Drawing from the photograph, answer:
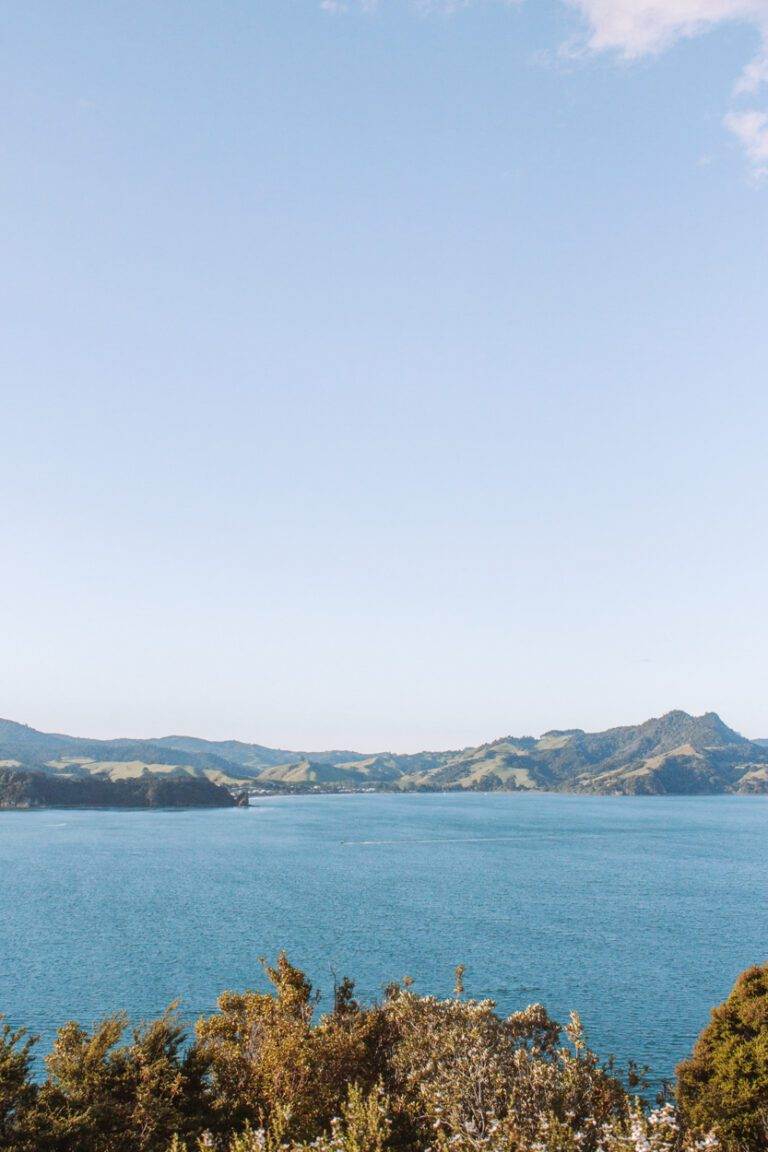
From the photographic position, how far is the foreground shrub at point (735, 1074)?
151 ft

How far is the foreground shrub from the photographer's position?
46094mm

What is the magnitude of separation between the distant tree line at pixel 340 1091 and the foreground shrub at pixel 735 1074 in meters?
0.12

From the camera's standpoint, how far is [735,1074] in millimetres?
48344

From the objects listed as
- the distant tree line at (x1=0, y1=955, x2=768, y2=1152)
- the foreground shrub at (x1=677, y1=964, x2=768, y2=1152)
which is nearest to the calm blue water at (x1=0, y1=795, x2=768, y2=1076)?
the foreground shrub at (x1=677, y1=964, x2=768, y2=1152)

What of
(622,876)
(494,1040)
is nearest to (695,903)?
(622,876)

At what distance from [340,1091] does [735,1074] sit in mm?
25421

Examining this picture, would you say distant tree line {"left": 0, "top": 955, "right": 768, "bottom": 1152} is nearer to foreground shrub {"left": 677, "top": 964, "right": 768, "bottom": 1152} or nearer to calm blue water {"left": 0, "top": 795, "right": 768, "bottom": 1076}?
foreground shrub {"left": 677, "top": 964, "right": 768, "bottom": 1152}

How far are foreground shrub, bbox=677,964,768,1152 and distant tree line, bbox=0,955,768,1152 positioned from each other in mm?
123

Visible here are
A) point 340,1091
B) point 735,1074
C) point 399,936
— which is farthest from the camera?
point 399,936

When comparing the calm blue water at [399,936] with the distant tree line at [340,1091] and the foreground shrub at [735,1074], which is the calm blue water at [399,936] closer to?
the foreground shrub at [735,1074]

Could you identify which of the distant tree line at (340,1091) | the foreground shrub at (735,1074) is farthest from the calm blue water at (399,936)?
the distant tree line at (340,1091)

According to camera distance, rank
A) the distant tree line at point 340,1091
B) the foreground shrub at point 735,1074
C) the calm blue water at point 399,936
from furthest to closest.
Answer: the calm blue water at point 399,936
the foreground shrub at point 735,1074
the distant tree line at point 340,1091

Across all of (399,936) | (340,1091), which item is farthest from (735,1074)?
(399,936)

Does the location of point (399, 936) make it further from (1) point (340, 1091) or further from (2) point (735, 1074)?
(1) point (340, 1091)
